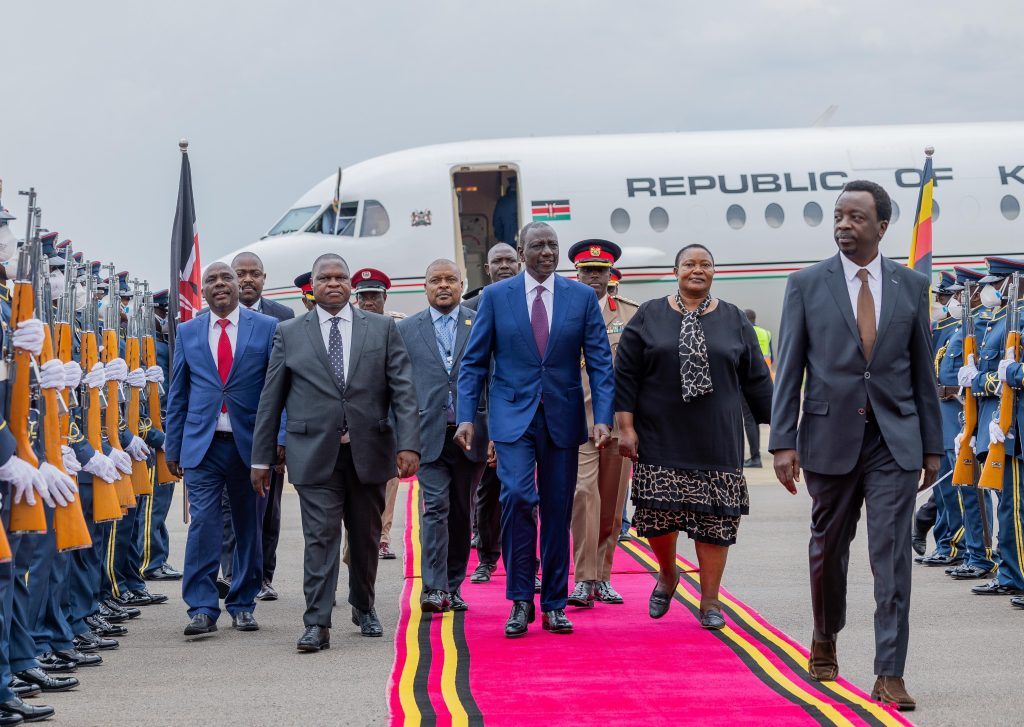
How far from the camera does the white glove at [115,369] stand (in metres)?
8.16

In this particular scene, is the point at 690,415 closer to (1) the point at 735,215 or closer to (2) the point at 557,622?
(2) the point at 557,622

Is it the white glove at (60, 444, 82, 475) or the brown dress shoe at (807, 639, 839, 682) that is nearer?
the brown dress shoe at (807, 639, 839, 682)

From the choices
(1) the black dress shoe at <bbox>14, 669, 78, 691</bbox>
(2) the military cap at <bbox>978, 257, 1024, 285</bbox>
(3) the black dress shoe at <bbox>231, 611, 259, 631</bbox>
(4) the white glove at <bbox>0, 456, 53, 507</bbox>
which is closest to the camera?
(4) the white glove at <bbox>0, 456, 53, 507</bbox>

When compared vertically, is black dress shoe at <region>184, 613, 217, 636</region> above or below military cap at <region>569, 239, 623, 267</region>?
below

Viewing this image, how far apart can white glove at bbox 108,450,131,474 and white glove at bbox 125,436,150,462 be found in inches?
25.0

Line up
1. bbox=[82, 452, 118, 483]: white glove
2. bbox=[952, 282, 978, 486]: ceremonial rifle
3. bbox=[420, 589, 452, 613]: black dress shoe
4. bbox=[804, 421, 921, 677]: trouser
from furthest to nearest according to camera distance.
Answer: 1. bbox=[952, 282, 978, 486]: ceremonial rifle
2. bbox=[420, 589, 452, 613]: black dress shoe
3. bbox=[82, 452, 118, 483]: white glove
4. bbox=[804, 421, 921, 677]: trouser

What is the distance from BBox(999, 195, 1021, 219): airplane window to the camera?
20.8 meters

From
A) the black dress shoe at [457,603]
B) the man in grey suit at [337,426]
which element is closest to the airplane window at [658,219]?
the black dress shoe at [457,603]

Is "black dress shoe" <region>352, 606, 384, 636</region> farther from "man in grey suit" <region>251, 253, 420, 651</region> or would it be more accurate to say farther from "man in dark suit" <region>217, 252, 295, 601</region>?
"man in dark suit" <region>217, 252, 295, 601</region>

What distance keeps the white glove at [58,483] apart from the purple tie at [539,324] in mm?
2651

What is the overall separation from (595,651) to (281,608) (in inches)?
103

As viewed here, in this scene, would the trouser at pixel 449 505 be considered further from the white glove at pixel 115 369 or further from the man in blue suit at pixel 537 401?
the white glove at pixel 115 369

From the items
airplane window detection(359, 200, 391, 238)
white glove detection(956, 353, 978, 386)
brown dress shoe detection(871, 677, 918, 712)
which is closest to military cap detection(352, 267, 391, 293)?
white glove detection(956, 353, 978, 386)

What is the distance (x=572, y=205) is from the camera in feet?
65.7
